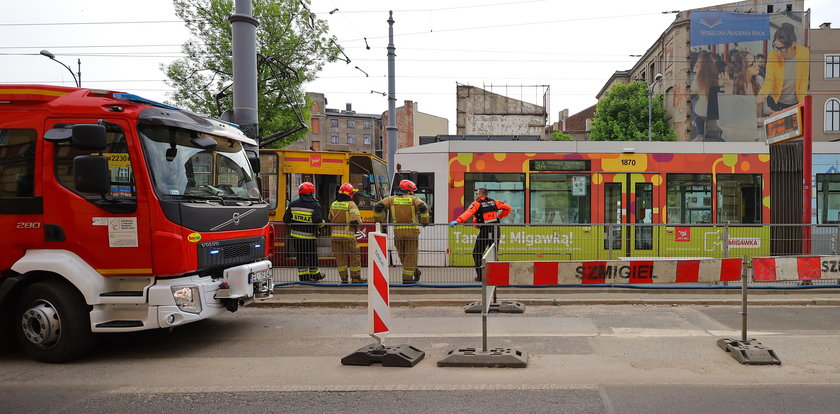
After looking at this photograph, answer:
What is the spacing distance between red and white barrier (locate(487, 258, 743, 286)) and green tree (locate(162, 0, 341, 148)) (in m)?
17.2

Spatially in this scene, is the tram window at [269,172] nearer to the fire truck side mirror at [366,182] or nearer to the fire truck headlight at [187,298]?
the fire truck side mirror at [366,182]

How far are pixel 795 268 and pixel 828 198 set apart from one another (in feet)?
24.9

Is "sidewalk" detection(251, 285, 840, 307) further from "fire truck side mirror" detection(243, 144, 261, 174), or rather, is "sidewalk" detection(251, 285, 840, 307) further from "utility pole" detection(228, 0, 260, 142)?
"utility pole" detection(228, 0, 260, 142)

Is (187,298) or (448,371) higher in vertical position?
(187,298)

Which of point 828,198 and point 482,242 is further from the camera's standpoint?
point 828,198

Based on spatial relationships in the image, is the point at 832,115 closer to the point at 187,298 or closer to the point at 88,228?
the point at 187,298

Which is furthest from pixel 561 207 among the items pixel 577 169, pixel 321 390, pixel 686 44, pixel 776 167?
pixel 686 44

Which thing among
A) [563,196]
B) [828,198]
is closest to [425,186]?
[563,196]

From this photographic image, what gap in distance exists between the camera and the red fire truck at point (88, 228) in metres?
5.22

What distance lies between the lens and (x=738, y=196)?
11.4 metres

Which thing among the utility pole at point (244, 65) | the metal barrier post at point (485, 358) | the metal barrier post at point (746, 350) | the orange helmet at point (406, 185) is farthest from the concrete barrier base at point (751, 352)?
the utility pole at point (244, 65)

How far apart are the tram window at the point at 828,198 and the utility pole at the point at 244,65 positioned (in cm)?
1185

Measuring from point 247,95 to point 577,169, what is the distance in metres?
6.78

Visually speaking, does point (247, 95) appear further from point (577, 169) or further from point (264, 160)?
point (577, 169)
